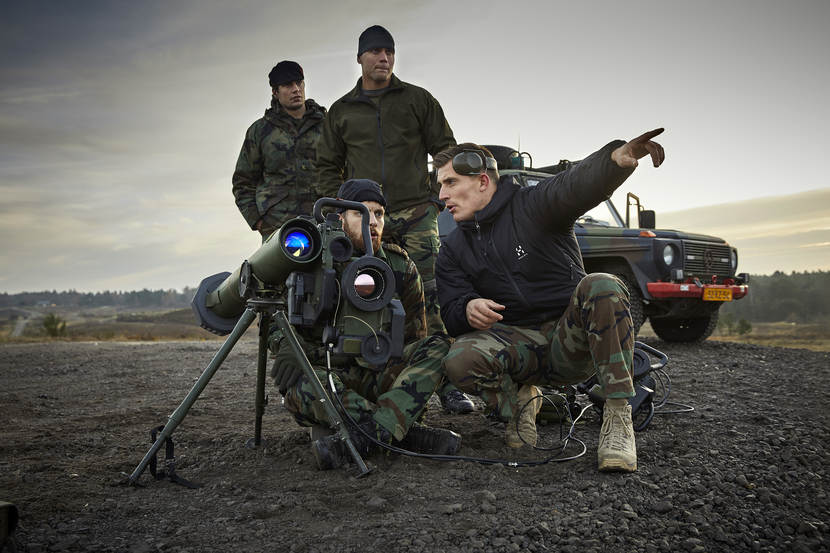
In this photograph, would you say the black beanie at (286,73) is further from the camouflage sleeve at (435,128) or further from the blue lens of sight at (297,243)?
the blue lens of sight at (297,243)

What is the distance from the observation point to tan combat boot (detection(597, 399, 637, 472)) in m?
2.41

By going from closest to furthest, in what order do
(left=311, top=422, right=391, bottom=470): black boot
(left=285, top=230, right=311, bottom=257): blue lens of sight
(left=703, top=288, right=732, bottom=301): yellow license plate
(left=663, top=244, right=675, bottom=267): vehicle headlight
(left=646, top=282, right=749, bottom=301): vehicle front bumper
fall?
(left=285, top=230, right=311, bottom=257): blue lens of sight < (left=311, top=422, right=391, bottom=470): black boot < (left=646, top=282, right=749, bottom=301): vehicle front bumper < (left=663, top=244, right=675, bottom=267): vehicle headlight < (left=703, top=288, right=732, bottom=301): yellow license plate

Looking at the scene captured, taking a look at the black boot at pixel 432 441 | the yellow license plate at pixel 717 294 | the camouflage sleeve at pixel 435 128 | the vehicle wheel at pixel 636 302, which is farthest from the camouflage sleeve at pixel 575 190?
the yellow license plate at pixel 717 294

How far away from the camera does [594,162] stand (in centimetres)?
248

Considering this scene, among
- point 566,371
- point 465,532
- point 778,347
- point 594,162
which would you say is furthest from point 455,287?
point 778,347

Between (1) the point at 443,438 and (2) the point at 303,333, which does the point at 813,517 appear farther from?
(2) the point at 303,333

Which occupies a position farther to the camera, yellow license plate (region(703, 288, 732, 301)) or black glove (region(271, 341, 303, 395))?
yellow license plate (region(703, 288, 732, 301))

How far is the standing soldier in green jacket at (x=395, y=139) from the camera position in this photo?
415 centimetres

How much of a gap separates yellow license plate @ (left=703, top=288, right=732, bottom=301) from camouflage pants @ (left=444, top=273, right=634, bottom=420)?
4.53 metres

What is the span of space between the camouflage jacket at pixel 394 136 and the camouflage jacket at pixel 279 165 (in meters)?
0.77

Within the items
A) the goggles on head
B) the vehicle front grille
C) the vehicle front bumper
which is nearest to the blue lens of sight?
the goggles on head

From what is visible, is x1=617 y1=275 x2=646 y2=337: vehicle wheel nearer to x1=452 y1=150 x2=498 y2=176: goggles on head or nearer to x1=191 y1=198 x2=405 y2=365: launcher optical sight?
x1=452 y1=150 x2=498 y2=176: goggles on head

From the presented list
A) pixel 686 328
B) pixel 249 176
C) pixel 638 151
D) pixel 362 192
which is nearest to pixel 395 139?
pixel 362 192

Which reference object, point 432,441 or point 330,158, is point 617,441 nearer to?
point 432,441
